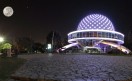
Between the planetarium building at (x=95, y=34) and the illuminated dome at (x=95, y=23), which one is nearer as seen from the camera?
the planetarium building at (x=95, y=34)

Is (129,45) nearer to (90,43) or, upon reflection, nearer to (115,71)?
(90,43)

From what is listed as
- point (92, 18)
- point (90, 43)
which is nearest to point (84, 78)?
point (90, 43)

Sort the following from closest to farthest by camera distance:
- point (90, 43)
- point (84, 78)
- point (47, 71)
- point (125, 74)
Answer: point (84, 78), point (125, 74), point (47, 71), point (90, 43)

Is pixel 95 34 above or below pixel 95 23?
below

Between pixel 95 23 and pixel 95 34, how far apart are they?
622 centimetres

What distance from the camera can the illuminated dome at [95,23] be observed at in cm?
10819

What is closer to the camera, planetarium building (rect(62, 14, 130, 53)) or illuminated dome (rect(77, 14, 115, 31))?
planetarium building (rect(62, 14, 130, 53))

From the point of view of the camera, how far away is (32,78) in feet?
44.2

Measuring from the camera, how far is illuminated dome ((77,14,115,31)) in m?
108

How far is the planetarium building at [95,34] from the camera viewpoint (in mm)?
104188

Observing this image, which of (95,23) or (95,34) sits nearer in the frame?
(95,34)

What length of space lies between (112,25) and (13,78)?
10612 cm

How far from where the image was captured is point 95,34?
343ft

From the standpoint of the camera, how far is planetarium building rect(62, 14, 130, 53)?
104188 millimetres
